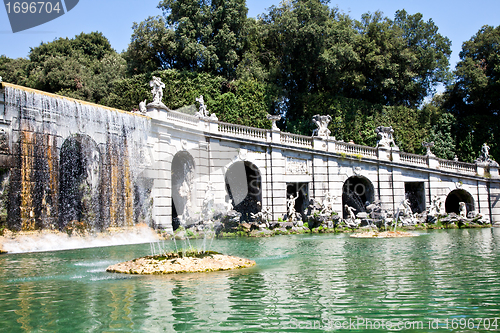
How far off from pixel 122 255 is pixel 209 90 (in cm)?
2042

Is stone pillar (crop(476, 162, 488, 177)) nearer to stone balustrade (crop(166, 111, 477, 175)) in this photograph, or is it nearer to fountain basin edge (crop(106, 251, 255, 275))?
stone balustrade (crop(166, 111, 477, 175))

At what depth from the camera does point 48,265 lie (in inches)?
513

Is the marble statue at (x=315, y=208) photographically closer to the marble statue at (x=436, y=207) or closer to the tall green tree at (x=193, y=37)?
the marble statue at (x=436, y=207)

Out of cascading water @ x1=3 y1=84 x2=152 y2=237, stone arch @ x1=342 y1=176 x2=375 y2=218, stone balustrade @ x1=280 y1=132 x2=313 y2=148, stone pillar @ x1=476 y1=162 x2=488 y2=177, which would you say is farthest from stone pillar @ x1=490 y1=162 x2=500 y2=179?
cascading water @ x1=3 y1=84 x2=152 y2=237

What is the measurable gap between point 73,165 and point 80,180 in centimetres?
89

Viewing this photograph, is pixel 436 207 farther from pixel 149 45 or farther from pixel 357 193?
pixel 149 45

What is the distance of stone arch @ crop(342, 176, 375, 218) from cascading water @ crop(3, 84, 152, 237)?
14046 mm

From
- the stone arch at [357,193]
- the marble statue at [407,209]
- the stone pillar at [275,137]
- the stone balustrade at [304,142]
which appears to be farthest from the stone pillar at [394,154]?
the stone pillar at [275,137]

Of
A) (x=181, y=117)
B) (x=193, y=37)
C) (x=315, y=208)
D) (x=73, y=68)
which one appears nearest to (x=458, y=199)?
(x=315, y=208)

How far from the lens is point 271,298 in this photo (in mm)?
7801

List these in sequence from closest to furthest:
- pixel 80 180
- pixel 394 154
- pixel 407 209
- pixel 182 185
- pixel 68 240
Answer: pixel 68 240 < pixel 80 180 < pixel 182 185 < pixel 407 209 < pixel 394 154

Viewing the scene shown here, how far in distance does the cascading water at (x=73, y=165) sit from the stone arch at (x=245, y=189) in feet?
22.4

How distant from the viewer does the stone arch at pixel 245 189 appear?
29359 mm

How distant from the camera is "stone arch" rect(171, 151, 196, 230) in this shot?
1071 inches
